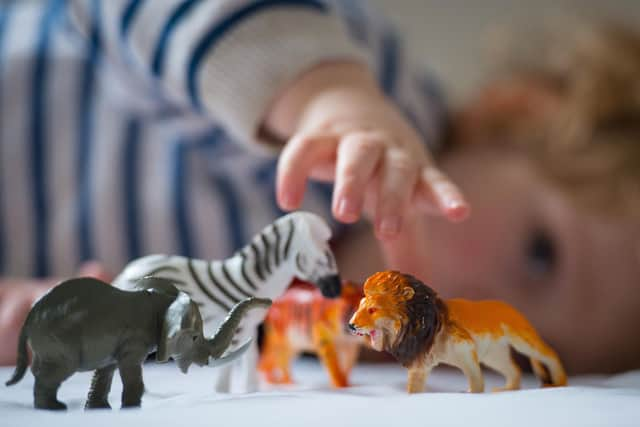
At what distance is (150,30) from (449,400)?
21.4 inches

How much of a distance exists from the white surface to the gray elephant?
0.01m

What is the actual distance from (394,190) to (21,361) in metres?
0.24

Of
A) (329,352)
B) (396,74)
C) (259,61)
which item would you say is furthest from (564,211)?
(329,352)

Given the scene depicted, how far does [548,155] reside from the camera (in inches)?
41.4

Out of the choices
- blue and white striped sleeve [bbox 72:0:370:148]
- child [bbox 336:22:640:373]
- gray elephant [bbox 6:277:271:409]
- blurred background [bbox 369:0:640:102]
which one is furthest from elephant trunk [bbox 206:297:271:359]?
blurred background [bbox 369:0:640:102]

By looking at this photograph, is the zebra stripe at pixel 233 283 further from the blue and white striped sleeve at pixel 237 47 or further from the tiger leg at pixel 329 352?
the blue and white striped sleeve at pixel 237 47

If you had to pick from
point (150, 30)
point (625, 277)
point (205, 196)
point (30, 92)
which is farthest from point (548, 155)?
point (30, 92)

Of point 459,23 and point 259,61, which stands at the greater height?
point 459,23

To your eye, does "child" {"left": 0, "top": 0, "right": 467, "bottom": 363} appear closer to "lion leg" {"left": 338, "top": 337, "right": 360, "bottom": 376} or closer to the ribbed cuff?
the ribbed cuff

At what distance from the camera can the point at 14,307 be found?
560 millimetres

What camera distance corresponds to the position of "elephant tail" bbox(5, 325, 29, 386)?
0.30m

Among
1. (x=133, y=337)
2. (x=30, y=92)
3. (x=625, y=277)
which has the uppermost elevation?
(x=30, y=92)

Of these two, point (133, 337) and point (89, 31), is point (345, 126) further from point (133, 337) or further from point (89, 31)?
point (89, 31)

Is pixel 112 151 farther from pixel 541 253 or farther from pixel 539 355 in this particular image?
pixel 539 355
